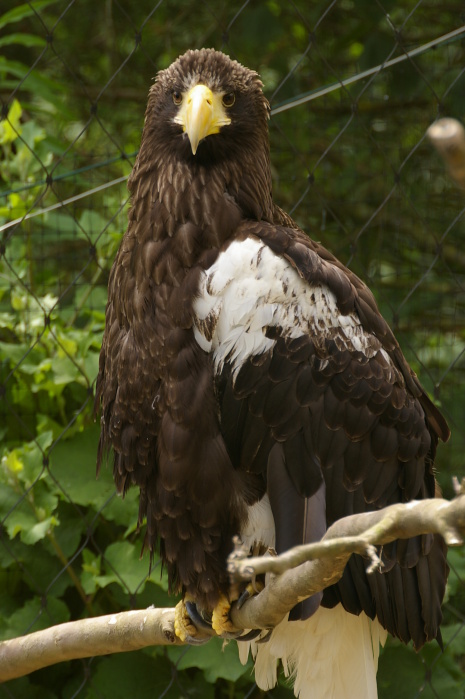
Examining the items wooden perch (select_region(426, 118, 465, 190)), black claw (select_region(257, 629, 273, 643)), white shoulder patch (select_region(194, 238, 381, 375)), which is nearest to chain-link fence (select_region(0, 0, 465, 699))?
black claw (select_region(257, 629, 273, 643))

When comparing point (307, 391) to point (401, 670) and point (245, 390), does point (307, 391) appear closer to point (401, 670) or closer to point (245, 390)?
point (245, 390)

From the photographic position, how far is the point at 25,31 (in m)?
3.66

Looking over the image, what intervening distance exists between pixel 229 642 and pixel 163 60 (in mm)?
2180

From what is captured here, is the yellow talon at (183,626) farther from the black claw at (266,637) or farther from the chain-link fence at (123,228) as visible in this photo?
the chain-link fence at (123,228)

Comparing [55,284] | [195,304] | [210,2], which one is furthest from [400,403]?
[210,2]

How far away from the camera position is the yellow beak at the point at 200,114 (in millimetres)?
1635

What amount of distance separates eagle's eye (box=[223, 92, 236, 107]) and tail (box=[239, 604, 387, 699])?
3.30ft

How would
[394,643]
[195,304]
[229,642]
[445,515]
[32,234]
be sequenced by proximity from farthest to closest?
1. [32,234]
2. [394,643]
3. [229,642]
4. [195,304]
5. [445,515]

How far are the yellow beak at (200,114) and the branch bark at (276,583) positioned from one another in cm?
79

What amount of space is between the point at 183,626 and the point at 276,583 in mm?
595

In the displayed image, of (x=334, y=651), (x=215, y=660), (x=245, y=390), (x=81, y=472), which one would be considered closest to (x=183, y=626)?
(x=334, y=651)

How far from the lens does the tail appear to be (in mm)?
1863

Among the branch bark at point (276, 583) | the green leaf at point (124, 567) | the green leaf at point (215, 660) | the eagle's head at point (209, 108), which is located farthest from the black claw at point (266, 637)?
the eagle's head at point (209, 108)

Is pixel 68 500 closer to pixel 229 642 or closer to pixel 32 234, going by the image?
pixel 229 642
